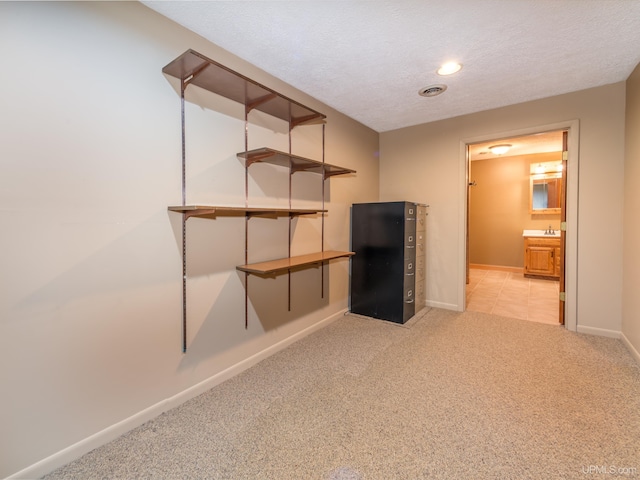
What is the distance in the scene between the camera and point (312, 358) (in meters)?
2.39

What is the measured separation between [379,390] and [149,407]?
1394 millimetres

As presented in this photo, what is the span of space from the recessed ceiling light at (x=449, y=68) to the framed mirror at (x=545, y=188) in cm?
447

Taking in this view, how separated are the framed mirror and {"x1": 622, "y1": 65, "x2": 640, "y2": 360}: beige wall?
342cm

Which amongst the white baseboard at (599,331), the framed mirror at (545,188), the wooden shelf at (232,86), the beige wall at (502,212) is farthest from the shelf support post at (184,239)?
the framed mirror at (545,188)

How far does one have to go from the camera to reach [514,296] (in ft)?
13.9

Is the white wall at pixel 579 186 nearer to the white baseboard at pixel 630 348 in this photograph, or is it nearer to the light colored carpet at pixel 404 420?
the white baseboard at pixel 630 348

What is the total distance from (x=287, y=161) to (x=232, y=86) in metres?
0.66

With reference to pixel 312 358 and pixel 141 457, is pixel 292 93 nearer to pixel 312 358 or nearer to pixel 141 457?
pixel 312 358

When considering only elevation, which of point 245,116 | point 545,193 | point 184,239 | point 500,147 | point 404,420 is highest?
point 500,147

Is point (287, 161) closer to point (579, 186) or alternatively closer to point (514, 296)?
point (579, 186)

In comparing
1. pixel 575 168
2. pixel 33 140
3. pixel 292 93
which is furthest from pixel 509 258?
pixel 33 140

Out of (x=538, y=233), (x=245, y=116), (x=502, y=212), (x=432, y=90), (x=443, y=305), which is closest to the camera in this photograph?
(x=245, y=116)

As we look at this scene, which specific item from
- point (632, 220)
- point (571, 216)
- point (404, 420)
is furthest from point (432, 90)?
point (404, 420)

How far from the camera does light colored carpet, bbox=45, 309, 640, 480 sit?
135 centimetres
